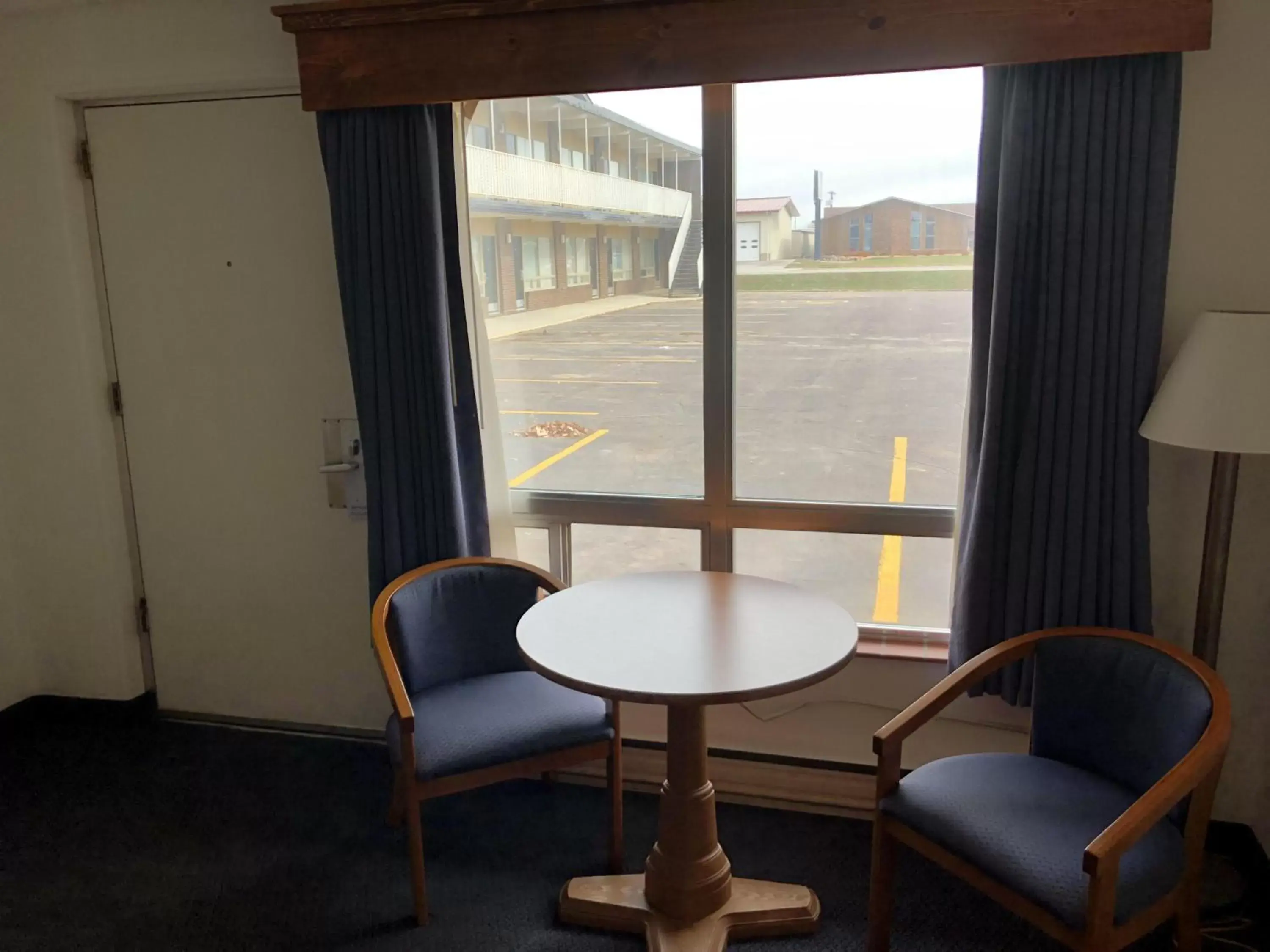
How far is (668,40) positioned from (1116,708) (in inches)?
72.5

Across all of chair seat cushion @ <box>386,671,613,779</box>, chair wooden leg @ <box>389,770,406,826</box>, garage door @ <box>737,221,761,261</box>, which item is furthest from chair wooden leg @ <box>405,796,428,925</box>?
garage door @ <box>737,221,761,261</box>

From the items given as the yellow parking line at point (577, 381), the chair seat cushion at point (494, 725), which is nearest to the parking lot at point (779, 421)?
the yellow parking line at point (577, 381)

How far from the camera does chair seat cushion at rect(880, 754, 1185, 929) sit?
5.60 feet

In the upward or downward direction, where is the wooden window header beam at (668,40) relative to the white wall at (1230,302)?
upward

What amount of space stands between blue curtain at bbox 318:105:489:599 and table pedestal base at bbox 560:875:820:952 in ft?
3.21

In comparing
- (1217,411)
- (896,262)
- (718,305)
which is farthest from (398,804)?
(1217,411)

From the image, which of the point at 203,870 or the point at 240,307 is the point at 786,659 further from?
the point at 240,307

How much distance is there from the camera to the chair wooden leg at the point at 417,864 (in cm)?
217

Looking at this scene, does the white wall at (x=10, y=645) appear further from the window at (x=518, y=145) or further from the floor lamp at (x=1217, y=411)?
the floor lamp at (x=1217, y=411)

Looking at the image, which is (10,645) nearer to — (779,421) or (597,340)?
(597,340)

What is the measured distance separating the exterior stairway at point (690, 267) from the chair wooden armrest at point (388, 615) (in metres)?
0.86

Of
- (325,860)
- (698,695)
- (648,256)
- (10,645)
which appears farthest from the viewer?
(10,645)

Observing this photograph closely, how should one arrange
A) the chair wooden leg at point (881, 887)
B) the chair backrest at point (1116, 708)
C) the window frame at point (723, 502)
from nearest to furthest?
the chair backrest at point (1116, 708) < the chair wooden leg at point (881, 887) < the window frame at point (723, 502)

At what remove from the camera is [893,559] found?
262 centimetres
